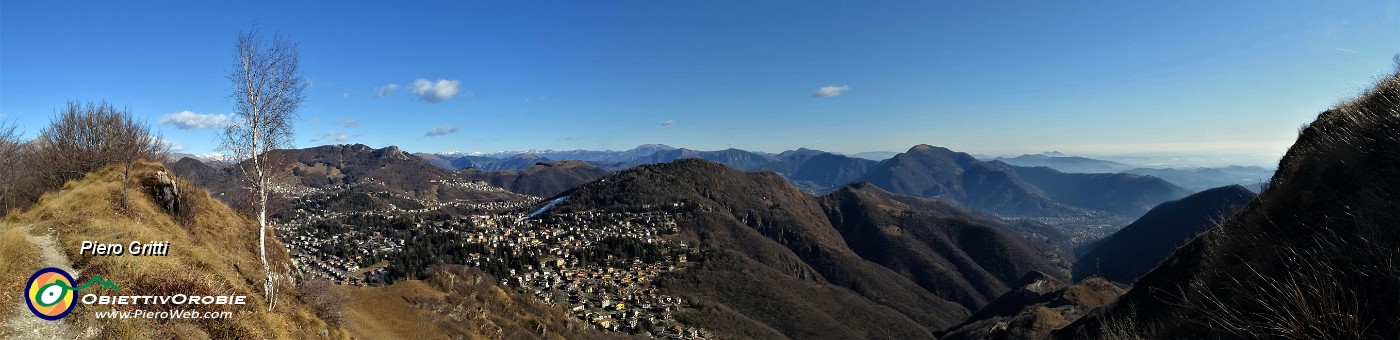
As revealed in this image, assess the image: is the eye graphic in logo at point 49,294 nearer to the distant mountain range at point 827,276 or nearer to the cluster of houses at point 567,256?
the cluster of houses at point 567,256

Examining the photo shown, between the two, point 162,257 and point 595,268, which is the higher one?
point 162,257

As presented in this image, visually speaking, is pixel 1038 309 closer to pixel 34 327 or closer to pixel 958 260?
pixel 34 327

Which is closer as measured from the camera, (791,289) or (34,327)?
(34,327)

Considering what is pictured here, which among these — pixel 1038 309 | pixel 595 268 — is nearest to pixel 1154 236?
pixel 1038 309

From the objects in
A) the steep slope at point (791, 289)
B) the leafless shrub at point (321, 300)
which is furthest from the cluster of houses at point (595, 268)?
the leafless shrub at point (321, 300)

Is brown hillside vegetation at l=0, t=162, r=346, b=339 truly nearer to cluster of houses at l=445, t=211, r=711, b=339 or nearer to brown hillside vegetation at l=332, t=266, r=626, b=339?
brown hillside vegetation at l=332, t=266, r=626, b=339

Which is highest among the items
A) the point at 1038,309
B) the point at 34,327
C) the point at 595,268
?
the point at 34,327

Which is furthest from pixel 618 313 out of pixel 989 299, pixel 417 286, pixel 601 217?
pixel 989 299

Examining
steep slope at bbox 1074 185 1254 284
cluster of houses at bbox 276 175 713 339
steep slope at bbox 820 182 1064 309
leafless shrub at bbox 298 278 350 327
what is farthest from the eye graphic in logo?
steep slope at bbox 1074 185 1254 284
